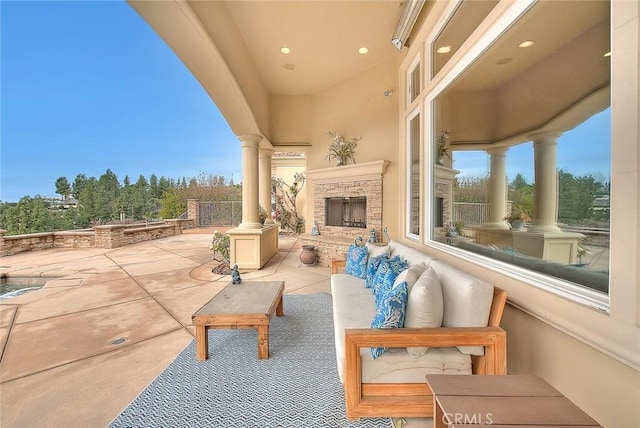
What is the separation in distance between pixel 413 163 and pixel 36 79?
657 inches

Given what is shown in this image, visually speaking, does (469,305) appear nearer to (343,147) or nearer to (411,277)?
(411,277)

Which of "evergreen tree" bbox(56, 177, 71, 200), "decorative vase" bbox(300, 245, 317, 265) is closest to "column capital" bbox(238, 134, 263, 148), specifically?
"decorative vase" bbox(300, 245, 317, 265)

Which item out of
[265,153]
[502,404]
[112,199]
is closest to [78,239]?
[112,199]

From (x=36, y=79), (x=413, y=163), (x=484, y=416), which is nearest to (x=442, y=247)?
(x=413, y=163)

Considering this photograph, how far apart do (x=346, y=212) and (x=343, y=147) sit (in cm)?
139

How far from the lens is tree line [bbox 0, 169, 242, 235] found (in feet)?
25.5

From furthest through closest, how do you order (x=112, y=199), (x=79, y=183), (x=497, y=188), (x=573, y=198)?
1. (x=79, y=183)
2. (x=112, y=199)
3. (x=497, y=188)
4. (x=573, y=198)

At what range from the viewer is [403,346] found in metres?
1.25

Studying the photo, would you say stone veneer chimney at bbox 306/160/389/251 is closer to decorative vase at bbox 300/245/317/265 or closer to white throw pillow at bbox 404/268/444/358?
decorative vase at bbox 300/245/317/265

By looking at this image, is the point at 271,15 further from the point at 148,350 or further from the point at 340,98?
the point at 148,350

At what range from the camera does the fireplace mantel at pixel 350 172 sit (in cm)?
454

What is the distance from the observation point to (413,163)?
139 inches

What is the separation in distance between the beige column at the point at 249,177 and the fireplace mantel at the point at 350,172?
1435mm

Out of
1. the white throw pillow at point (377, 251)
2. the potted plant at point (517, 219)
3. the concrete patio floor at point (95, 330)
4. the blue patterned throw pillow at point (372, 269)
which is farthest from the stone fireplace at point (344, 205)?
the potted plant at point (517, 219)
